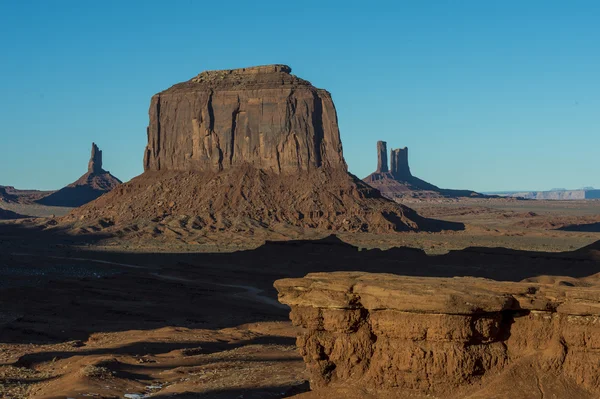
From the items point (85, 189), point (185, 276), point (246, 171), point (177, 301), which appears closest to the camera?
point (177, 301)

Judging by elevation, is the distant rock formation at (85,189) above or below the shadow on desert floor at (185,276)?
above

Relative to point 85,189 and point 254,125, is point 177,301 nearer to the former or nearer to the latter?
point 254,125

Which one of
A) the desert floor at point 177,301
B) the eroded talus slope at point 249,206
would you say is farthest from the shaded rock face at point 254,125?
the desert floor at point 177,301

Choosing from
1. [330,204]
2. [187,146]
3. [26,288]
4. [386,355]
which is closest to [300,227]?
[330,204]

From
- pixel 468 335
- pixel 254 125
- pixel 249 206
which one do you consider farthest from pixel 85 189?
pixel 468 335

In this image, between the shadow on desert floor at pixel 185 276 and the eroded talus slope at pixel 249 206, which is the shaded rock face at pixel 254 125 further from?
the shadow on desert floor at pixel 185 276

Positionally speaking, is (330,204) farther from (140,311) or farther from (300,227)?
(140,311)

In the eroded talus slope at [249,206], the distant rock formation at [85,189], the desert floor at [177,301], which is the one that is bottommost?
the desert floor at [177,301]
